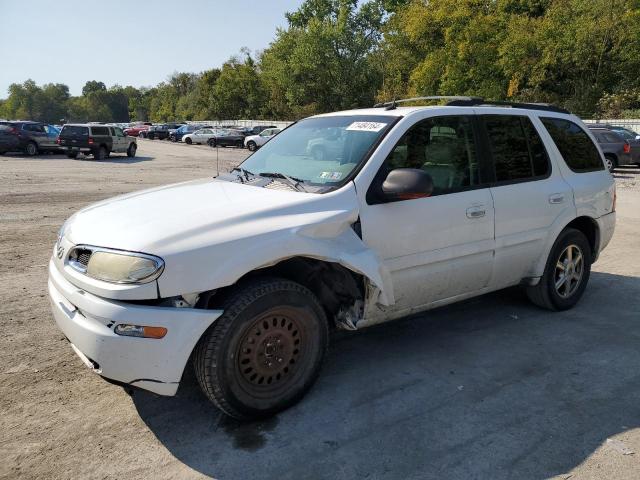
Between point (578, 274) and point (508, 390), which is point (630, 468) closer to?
point (508, 390)

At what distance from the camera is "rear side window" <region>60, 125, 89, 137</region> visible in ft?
82.4

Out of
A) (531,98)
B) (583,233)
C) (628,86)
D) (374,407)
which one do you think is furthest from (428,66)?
(374,407)

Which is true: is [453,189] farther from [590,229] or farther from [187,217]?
[590,229]

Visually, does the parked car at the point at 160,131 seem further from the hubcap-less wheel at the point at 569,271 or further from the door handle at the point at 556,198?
the door handle at the point at 556,198

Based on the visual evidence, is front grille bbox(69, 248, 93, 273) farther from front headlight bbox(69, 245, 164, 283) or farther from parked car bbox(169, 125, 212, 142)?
parked car bbox(169, 125, 212, 142)

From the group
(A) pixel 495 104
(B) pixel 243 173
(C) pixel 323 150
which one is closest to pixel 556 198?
(A) pixel 495 104

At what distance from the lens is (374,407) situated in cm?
334

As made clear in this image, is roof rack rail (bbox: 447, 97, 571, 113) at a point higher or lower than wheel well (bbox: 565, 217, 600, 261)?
higher

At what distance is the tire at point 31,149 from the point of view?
25.6 metres

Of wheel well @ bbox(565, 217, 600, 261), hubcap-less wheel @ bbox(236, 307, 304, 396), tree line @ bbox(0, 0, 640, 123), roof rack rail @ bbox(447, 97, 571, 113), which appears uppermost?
tree line @ bbox(0, 0, 640, 123)

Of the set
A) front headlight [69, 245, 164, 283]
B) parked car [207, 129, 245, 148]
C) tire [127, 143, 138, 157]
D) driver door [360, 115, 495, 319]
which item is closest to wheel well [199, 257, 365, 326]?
driver door [360, 115, 495, 319]

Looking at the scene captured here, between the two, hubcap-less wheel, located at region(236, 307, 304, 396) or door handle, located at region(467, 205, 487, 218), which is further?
door handle, located at region(467, 205, 487, 218)

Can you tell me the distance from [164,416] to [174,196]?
144 centimetres

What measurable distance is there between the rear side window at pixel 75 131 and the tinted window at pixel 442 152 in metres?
24.5
